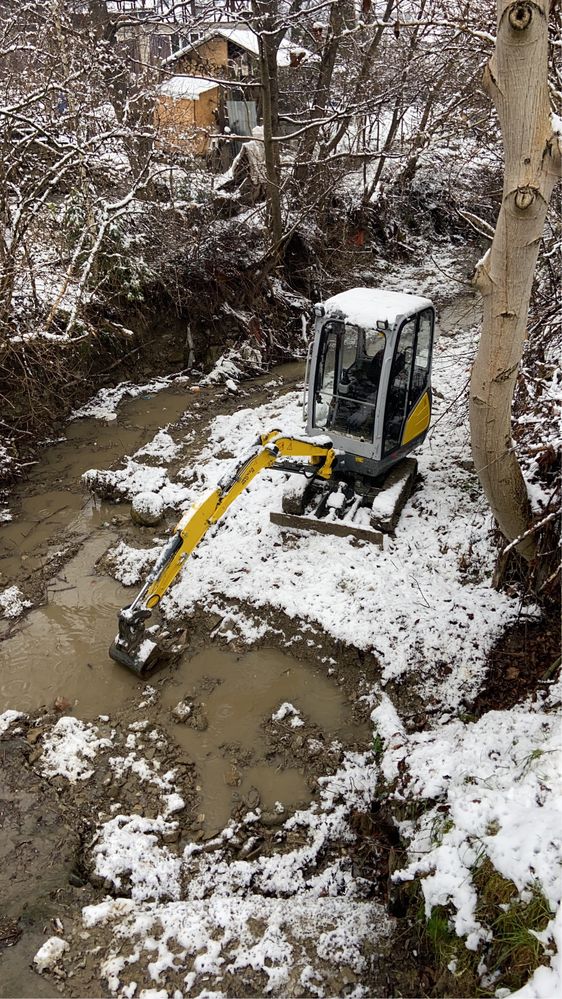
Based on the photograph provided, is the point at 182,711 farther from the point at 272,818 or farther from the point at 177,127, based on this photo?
the point at 177,127

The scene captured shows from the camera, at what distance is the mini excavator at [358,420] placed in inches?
232

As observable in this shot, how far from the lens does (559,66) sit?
539cm

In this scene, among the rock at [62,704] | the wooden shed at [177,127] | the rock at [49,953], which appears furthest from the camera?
the wooden shed at [177,127]

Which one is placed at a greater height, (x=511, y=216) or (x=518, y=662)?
(x=511, y=216)

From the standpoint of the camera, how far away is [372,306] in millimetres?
6000

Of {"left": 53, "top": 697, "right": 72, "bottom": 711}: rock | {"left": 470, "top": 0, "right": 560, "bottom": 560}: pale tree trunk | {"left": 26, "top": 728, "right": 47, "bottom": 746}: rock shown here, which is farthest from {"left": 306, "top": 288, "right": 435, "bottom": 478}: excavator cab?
{"left": 26, "top": 728, "right": 47, "bottom": 746}: rock

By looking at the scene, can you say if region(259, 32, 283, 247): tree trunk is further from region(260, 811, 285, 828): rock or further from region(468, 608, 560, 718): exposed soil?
region(260, 811, 285, 828): rock

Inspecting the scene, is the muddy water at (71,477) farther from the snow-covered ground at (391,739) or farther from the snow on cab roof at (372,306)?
the snow on cab roof at (372,306)

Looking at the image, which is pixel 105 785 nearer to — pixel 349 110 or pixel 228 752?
pixel 228 752

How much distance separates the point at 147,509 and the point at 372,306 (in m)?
3.39

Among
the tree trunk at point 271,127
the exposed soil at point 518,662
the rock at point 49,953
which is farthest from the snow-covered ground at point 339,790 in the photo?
the tree trunk at point 271,127

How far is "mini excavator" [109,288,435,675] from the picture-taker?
5.89m

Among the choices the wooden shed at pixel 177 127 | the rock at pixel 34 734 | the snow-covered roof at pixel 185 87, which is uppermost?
the snow-covered roof at pixel 185 87

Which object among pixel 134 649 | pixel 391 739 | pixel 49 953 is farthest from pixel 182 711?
pixel 49 953
